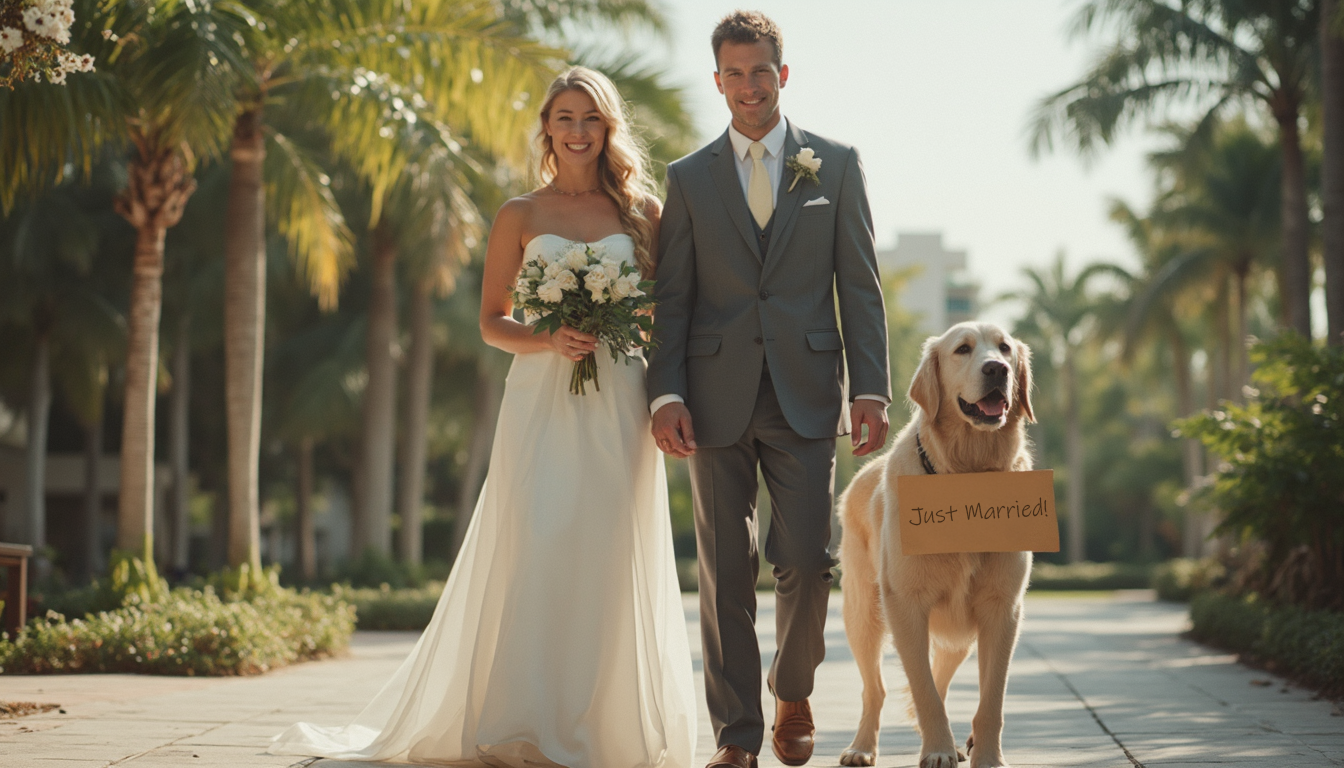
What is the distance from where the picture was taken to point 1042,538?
423 cm

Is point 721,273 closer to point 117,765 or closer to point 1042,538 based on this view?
point 1042,538

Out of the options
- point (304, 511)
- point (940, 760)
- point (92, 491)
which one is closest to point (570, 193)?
point (940, 760)

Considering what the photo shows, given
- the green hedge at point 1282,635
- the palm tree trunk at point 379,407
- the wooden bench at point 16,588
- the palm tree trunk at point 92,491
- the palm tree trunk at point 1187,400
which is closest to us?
the green hedge at point 1282,635

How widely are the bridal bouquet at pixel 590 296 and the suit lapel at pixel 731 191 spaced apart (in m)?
0.38

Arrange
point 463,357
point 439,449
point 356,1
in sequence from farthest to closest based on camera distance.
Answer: point 439,449
point 463,357
point 356,1

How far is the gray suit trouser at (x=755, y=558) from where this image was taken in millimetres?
4236

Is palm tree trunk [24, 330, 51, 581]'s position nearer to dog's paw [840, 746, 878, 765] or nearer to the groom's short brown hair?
dog's paw [840, 746, 878, 765]

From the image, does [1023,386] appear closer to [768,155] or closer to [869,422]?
[869,422]

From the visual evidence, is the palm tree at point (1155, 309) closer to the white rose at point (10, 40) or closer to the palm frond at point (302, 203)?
the palm frond at point (302, 203)

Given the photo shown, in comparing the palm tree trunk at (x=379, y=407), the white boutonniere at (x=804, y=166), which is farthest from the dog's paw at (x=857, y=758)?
→ the palm tree trunk at (x=379, y=407)

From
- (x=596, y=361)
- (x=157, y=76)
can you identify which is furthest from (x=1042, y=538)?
(x=157, y=76)

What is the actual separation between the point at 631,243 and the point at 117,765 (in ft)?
8.51

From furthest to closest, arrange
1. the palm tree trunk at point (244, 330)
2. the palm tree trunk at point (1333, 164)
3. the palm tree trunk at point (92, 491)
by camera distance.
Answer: the palm tree trunk at point (92, 491) < the palm tree trunk at point (1333, 164) < the palm tree trunk at point (244, 330)

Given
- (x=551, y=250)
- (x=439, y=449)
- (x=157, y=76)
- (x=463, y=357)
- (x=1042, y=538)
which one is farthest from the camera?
(x=439, y=449)
